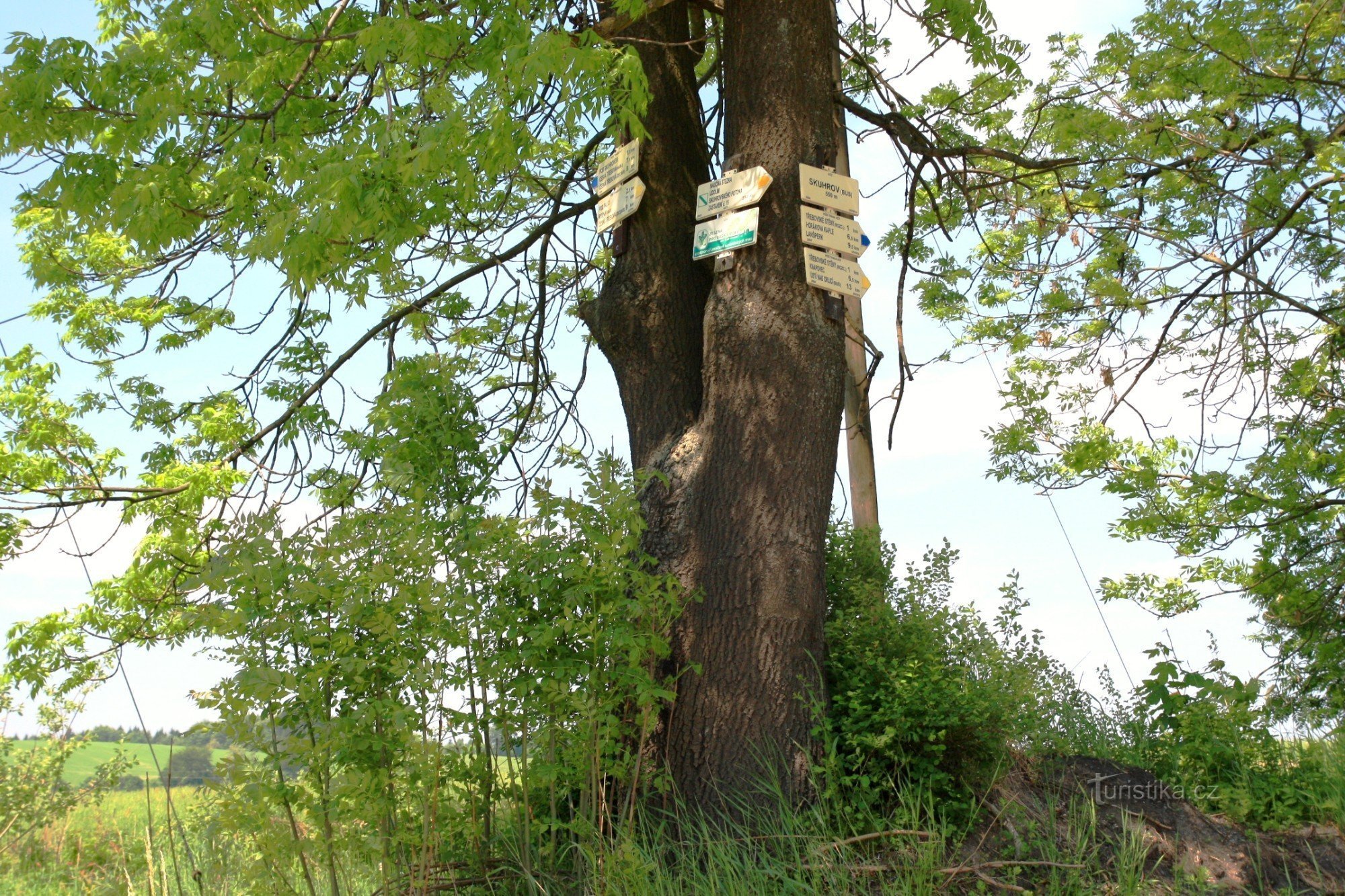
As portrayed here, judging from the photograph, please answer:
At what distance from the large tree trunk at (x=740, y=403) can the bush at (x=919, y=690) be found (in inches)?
7.9

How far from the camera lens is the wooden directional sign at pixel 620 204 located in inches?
197

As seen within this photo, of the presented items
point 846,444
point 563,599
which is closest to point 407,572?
point 563,599

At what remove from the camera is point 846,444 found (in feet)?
23.2

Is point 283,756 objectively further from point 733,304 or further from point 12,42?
point 12,42

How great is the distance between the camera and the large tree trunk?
13.8 ft

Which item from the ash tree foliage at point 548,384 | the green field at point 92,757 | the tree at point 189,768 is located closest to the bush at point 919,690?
the ash tree foliage at point 548,384

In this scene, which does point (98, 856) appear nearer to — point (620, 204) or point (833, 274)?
point (620, 204)

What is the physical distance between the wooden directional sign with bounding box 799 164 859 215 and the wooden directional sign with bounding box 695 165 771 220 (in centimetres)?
18

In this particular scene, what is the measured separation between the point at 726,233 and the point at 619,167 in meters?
Answer: 0.80

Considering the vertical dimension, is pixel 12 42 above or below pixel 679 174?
above

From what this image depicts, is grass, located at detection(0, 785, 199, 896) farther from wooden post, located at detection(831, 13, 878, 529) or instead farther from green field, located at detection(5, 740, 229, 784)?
wooden post, located at detection(831, 13, 878, 529)

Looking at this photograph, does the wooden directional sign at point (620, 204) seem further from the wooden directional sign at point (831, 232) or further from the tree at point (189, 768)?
the tree at point (189, 768)

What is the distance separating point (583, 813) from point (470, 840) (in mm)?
731

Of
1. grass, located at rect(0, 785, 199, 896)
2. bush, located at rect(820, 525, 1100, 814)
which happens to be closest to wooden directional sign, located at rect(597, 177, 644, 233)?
bush, located at rect(820, 525, 1100, 814)
